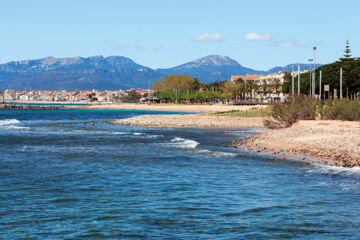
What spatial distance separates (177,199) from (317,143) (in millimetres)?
17024

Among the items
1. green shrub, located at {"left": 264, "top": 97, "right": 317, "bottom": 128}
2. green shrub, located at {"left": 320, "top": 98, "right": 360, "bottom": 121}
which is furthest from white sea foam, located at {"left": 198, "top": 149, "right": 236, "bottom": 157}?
green shrub, located at {"left": 264, "top": 97, "right": 317, "bottom": 128}

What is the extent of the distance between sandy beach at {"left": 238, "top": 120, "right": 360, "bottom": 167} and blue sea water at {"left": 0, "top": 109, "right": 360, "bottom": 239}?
7.62 feet

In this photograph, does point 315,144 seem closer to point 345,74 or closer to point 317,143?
point 317,143

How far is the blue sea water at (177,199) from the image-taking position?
12445 millimetres

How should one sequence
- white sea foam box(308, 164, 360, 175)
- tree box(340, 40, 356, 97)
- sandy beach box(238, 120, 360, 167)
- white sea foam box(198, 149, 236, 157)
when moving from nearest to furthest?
white sea foam box(308, 164, 360, 175)
sandy beach box(238, 120, 360, 167)
white sea foam box(198, 149, 236, 157)
tree box(340, 40, 356, 97)

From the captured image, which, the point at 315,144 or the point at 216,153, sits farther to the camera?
the point at 315,144

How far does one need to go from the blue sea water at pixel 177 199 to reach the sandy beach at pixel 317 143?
2.32 meters

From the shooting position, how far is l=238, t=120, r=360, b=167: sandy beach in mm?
25516

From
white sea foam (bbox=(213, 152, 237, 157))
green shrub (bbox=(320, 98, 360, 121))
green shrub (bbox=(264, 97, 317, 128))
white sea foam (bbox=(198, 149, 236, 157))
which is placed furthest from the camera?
green shrub (bbox=(264, 97, 317, 128))

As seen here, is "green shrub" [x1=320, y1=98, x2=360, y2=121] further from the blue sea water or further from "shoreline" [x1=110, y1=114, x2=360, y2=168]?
the blue sea water

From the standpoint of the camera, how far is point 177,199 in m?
16.0

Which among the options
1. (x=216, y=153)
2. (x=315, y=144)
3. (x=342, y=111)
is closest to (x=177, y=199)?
(x=216, y=153)

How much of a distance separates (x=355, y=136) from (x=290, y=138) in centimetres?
528

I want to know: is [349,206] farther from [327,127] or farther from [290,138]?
[327,127]
